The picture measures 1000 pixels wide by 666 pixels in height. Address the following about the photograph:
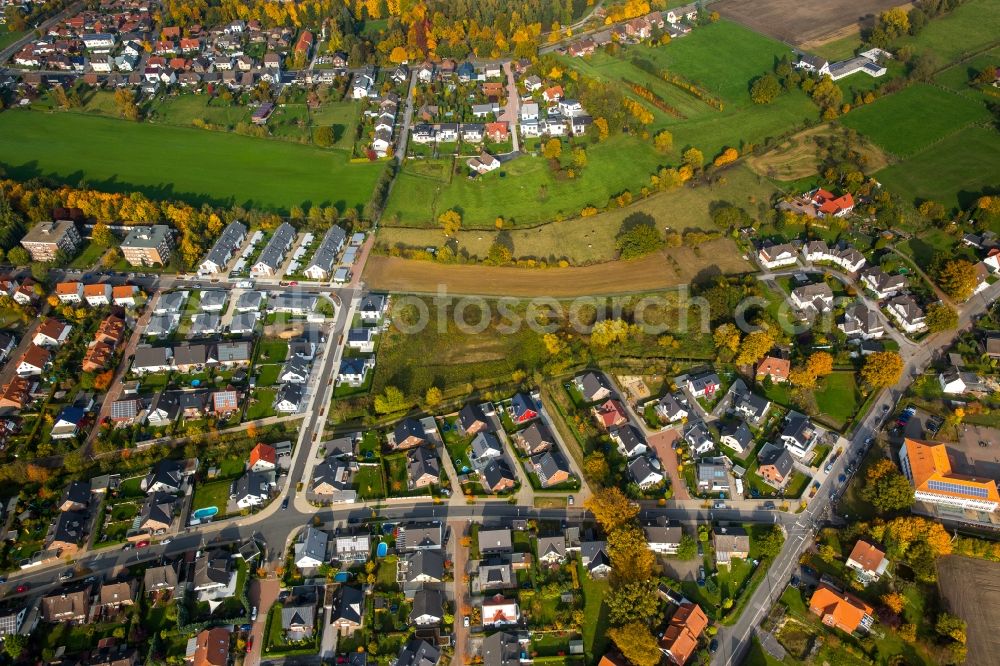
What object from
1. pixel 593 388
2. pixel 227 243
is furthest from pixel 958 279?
pixel 227 243

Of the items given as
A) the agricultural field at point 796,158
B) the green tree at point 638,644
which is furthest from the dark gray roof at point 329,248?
the agricultural field at point 796,158

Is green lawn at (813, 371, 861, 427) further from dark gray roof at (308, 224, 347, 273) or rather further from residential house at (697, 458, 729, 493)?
dark gray roof at (308, 224, 347, 273)

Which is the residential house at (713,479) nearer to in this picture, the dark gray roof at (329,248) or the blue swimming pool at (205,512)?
the blue swimming pool at (205,512)

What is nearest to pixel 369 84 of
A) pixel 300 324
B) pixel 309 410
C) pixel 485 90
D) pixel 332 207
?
pixel 485 90

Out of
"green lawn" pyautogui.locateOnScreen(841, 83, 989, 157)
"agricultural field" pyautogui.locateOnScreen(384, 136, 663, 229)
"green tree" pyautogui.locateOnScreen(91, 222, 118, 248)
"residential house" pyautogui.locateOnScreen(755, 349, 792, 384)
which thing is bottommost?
"residential house" pyautogui.locateOnScreen(755, 349, 792, 384)

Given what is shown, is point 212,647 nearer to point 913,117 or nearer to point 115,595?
point 115,595

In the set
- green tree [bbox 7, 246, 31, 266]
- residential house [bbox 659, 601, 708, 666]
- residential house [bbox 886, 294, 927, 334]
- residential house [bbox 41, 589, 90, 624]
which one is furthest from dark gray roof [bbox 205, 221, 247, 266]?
residential house [bbox 886, 294, 927, 334]

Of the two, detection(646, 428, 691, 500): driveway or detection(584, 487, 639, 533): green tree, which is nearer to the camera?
detection(584, 487, 639, 533): green tree
